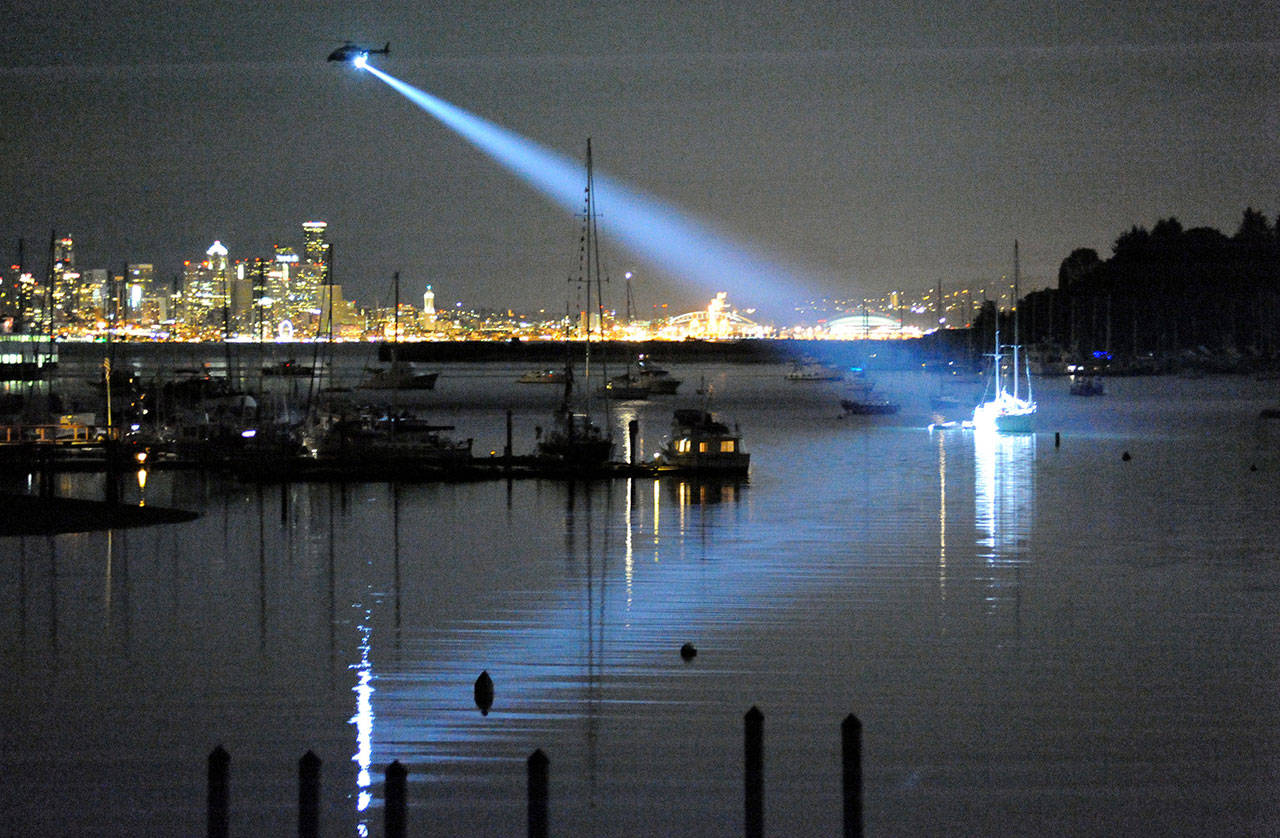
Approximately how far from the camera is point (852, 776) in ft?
24.4

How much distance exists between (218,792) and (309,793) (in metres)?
0.42

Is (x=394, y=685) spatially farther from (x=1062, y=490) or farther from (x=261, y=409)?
(x=261, y=409)

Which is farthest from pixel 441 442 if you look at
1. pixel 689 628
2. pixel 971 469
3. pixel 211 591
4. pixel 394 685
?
pixel 394 685

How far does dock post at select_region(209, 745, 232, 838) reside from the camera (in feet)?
22.0

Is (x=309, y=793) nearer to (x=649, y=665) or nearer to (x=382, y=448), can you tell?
(x=649, y=665)

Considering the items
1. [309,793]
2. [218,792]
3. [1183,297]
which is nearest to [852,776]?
[309,793]

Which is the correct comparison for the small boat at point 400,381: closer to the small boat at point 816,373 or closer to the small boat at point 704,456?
the small boat at point 816,373

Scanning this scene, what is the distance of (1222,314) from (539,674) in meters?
131

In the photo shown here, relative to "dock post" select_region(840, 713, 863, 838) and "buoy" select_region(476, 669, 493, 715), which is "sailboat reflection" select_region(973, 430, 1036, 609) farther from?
"dock post" select_region(840, 713, 863, 838)

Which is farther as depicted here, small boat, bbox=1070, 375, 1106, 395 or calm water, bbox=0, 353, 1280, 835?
small boat, bbox=1070, 375, 1106, 395

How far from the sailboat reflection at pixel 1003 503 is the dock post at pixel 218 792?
486 inches

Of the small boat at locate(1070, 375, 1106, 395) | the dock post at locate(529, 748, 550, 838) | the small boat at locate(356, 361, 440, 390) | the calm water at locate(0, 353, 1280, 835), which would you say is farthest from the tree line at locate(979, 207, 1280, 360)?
the dock post at locate(529, 748, 550, 838)

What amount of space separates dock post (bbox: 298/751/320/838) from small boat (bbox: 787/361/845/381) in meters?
134

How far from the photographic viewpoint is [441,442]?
37.8 meters
